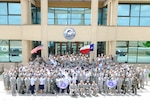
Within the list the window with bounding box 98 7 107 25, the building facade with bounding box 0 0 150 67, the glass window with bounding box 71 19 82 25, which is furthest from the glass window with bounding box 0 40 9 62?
the window with bounding box 98 7 107 25

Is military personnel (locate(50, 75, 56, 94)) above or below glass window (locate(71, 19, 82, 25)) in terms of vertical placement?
below

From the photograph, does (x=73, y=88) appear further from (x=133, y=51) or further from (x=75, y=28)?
(x=133, y=51)

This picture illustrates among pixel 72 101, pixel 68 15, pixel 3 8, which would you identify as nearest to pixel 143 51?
pixel 68 15

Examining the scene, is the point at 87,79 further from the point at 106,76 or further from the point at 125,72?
the point at 125,72

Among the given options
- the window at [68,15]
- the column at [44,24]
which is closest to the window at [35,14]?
the window at [68,15]

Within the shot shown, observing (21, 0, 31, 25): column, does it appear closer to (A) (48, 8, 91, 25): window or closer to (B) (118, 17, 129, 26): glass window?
(A) (48, 8, 91, 25): window

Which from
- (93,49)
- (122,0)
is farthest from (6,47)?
(122,0)

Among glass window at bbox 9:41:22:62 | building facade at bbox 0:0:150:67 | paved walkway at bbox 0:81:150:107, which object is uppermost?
building facade at bbox 0:0:150:67

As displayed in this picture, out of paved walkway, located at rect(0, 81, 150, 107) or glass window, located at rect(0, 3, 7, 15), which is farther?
glass window, located at rect(0, 3, 7, 15)

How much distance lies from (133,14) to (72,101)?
15.3 m

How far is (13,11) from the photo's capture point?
24109 millimetres

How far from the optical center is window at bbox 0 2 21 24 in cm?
2392

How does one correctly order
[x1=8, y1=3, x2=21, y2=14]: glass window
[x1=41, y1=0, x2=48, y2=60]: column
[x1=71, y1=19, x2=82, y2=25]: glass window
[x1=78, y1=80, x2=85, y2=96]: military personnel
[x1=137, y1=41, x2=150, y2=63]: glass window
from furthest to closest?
[x1=71, y1=19, x2=82, y2=25]: glass window → [x1=137, y1=41, x2=150, y2=63]: glass window → [x1=8, y1=3, x2=21, y2=14]: glass window → [x1=41, y1=0, x2=48, y2=60]: column → [x1=78, y1=80, x2=85, y2=96]: military personnel

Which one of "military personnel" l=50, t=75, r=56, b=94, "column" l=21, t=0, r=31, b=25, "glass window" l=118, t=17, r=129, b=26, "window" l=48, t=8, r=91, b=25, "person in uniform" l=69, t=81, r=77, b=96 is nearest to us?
"person in uniform" l=69, t=81, r=77, b=96
